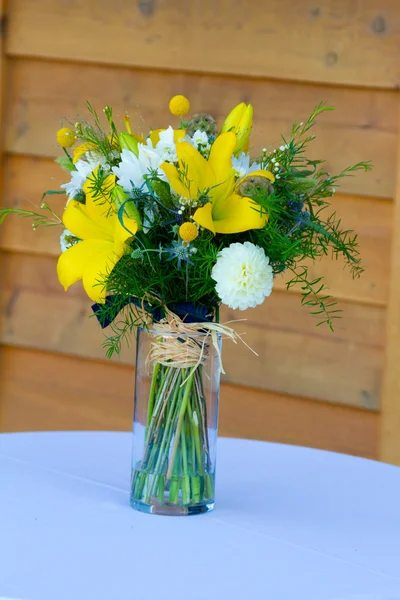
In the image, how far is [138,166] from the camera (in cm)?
107

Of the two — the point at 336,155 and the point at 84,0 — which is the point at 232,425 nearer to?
the point at 336,155

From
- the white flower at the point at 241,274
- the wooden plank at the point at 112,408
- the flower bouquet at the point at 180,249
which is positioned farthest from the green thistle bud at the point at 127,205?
the wooden plank at the point at 112,408

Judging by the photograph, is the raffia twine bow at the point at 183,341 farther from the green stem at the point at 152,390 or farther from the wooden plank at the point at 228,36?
the wooden plank at the point at 228,36

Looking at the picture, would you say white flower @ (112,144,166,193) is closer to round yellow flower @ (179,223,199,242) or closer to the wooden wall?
round yellow flower @ (179,223,199,242)

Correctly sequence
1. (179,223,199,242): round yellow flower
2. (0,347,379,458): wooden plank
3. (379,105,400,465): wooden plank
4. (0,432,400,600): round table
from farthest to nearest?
(0,347,379,458): wooden plank
(379,105,400,465): wooden plank
(179,223,199,242): round yellow flower
(0,432,400,600): round table

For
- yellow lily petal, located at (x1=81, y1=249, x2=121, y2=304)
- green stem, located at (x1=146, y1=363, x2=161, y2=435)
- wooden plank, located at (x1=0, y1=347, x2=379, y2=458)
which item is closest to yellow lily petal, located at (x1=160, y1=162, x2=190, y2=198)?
yellow lily petal, located at (x1=81, y1=249, x2=121, y2=304)

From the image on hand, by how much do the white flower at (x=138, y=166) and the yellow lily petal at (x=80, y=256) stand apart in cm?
8

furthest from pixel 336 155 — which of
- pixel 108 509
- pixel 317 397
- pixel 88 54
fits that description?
pixel 108 509

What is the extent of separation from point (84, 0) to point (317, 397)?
1091 mm

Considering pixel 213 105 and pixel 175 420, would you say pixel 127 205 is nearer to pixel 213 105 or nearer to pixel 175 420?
pixel 175 420

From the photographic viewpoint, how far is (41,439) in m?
1.44

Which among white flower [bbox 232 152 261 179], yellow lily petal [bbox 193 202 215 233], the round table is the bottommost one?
the round table

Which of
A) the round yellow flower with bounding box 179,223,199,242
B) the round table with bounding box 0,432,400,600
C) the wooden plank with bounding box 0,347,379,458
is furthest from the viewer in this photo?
the wooden plank with bounding box 0,347,379,458

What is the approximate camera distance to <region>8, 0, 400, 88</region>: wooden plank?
1.96m
